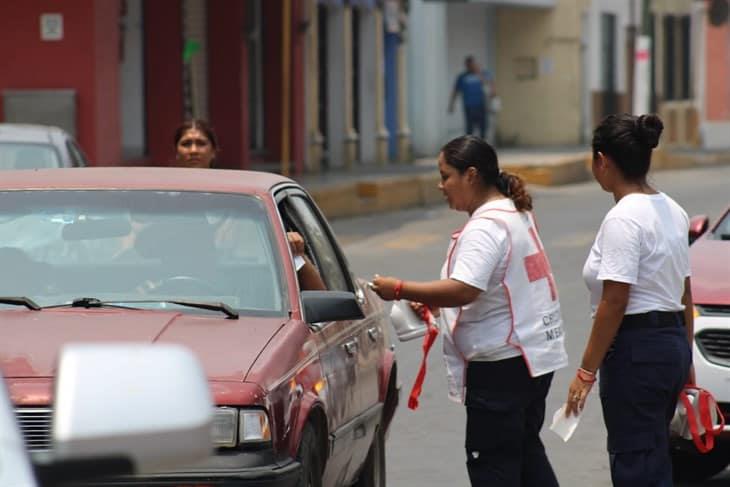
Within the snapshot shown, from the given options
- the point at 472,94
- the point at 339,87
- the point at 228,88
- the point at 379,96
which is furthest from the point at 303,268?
the point at 472,94

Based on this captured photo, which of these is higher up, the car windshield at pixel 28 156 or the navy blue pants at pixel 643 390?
the car windshield at pixel 28 156

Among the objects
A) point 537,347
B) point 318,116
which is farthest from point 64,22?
point 537,347

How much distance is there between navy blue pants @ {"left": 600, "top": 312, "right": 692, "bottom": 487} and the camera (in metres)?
6.36

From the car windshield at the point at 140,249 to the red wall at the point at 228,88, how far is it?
19.9 m

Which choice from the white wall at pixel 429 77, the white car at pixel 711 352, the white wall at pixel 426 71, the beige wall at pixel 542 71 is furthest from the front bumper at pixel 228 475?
the beige wall at pixel 542 71

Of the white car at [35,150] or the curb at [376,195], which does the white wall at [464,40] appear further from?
the white car at [35,150]

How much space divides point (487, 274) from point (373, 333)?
1211 millimetres

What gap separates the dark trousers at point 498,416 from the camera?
6547 millimetres

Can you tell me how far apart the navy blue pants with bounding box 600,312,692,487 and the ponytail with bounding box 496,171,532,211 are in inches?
22.7

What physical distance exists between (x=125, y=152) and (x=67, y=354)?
2264cm

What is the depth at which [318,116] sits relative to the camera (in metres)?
32.8

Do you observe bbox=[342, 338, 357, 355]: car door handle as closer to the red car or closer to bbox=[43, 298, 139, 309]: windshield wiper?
the red car

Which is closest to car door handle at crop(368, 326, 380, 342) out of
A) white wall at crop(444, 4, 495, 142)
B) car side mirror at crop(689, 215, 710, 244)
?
car side mirror at crop(689, 215, 710, 244)

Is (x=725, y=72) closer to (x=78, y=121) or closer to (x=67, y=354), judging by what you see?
(x=78, y=121)
